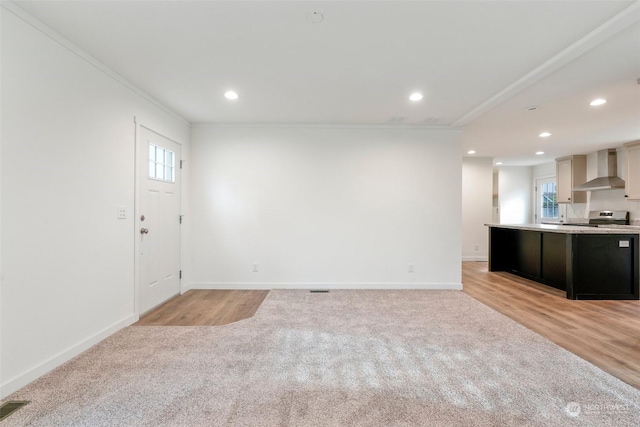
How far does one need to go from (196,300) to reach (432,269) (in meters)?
3.35

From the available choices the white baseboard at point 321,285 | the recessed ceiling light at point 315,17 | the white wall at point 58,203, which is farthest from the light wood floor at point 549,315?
the recessed ceiling light at point 315,17

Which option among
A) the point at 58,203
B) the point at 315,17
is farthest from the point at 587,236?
the point at 58,203

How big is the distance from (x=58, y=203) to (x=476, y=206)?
7583mm

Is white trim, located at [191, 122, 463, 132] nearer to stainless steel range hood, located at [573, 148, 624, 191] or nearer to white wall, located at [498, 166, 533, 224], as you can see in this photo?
stainless steel range hood, located at [573, 148, 624, 191]

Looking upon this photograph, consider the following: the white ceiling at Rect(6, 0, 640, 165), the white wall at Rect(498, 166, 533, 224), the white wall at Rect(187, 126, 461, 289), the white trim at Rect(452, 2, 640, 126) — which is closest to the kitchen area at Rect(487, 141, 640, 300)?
the white wall at Rect(498, 166, 533, 224)

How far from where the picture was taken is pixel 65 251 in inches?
90.8

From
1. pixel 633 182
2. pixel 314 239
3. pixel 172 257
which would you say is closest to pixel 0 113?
pixel 172 257

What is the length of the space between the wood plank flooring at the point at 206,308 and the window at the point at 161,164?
156 centimetres

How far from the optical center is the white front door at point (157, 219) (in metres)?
3.33

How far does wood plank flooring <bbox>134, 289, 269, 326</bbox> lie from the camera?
316 centimetres

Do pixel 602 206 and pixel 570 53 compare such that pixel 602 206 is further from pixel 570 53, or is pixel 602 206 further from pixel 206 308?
pixel 206 308

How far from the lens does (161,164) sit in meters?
3.74

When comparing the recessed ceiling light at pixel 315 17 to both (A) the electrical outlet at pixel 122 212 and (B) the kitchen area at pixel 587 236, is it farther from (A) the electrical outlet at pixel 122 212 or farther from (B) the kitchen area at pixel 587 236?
(B) the kitchen area at pixel 587 236

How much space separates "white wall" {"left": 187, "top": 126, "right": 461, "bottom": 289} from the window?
1228 mm
